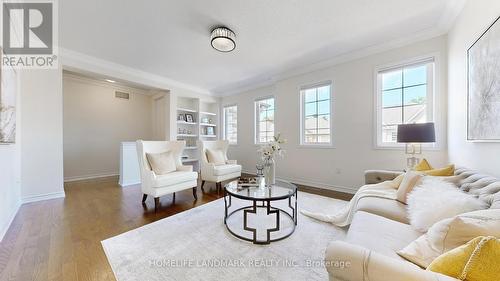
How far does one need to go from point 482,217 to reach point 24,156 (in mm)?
4983

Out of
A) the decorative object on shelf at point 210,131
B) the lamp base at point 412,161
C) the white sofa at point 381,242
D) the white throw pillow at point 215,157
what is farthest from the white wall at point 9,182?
the lamp base at point 412,161

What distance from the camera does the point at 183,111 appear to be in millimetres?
5574

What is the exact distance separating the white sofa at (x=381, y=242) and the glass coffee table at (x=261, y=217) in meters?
0.74

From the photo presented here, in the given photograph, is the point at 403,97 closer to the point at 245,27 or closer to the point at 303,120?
the point at 303,120

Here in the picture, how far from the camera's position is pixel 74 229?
6.68ft

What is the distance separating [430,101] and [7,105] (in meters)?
5.42

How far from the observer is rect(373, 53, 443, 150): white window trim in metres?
2.63

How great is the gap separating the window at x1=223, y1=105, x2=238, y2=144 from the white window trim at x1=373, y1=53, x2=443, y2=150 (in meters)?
3.71

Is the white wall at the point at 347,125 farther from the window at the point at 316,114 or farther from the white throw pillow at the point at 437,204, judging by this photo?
the white throw pillow at the point at 437,204

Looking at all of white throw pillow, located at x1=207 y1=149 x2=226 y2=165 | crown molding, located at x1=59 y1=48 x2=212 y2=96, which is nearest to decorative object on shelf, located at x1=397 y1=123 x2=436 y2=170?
white throw pillow, located at x1=207 y1=149 x2=226 y2=165

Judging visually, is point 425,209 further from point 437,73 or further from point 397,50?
point 397,50

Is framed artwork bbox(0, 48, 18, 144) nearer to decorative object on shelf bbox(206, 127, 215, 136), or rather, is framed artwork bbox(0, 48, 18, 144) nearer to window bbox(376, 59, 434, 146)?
decorative object on shelf bbox(206, 127, 215, 136)

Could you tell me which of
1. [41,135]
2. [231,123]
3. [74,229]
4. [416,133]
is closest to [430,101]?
[416,133]

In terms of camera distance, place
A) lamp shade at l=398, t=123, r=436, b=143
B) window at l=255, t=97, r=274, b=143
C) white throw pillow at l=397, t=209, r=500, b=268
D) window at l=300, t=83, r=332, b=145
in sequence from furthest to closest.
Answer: window at l=255, t=97, r=274, b=143 → window at l=300, t=83, r=332, b=145 → lamp shade at l=398, t=123, r=436, b=143 → white throw pillow at l=397, t=209, r=500, b=268
